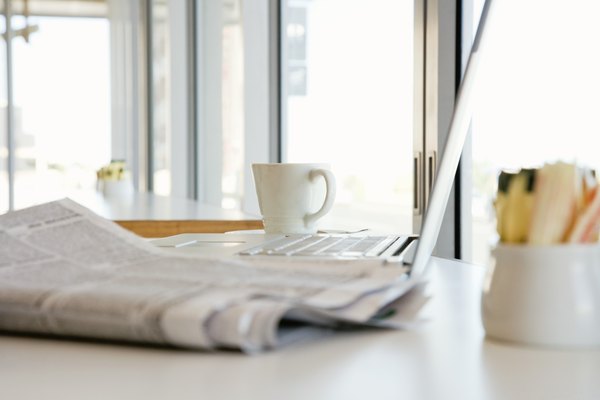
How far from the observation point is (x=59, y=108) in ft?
17.8

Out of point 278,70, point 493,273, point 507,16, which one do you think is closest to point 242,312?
point 493,273

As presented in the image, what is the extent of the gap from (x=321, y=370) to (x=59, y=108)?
5.24 meters

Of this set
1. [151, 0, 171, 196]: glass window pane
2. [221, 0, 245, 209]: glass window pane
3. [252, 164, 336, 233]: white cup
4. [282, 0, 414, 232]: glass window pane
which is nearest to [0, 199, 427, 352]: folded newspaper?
[252, 164, 336, 233]: white cup

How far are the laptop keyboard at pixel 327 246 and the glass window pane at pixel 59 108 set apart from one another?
15.1 ft

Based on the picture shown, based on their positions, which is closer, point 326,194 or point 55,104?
point 326,194

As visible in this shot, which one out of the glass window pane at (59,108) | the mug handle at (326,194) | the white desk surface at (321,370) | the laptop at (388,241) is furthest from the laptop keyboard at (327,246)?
the glass window pane at (59,108)

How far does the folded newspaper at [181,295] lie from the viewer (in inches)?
18.9

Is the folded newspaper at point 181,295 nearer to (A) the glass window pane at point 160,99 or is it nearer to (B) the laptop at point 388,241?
(B) the laptop at point 388,241

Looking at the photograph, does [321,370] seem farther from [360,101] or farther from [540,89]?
[360,101]

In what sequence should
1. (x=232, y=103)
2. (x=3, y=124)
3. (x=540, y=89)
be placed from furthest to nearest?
(x=3, y=124), (x=232, y=103), (x=540, y=89)

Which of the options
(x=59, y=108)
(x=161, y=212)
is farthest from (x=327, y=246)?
(x=59, y=108)

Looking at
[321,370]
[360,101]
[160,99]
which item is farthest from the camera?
[160,99]

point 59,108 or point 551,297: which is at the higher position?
point 59,108

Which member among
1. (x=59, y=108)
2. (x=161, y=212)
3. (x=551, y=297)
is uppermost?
(x=59, y=108)
